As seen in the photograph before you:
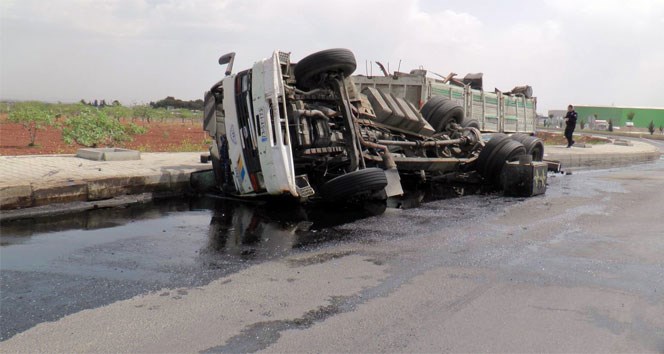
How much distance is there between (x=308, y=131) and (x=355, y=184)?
3.05 ft

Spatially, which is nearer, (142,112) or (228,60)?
(228,60)

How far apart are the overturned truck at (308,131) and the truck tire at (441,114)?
126 centimetres

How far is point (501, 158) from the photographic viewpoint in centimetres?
1003

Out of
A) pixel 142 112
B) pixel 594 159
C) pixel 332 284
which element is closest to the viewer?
pixel 332 284

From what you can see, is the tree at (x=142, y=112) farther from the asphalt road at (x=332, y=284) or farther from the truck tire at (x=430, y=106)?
the asphalt road at (x=332, y=284)

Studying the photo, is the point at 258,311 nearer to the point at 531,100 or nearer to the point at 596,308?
the point at 596,308

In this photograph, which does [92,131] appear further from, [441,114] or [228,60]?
[441,114]

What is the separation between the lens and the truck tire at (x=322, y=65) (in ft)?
23.1

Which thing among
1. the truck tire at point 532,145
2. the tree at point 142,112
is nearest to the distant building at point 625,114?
the tree at point 142,112

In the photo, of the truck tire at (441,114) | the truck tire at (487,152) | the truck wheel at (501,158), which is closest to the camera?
the truck wheel at (501,158)

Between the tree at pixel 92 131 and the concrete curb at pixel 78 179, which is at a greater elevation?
the tree at pixel 92 131

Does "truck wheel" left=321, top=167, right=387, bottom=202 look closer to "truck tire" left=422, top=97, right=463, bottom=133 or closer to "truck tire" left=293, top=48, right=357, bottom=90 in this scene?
"truck tire" left=293, top=48, right=357, bottom=90

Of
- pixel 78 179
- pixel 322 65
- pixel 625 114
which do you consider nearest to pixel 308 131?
pixel 322 65

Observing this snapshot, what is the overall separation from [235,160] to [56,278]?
3341mm
